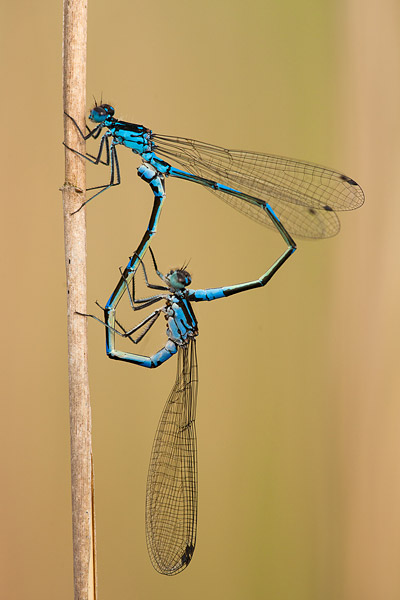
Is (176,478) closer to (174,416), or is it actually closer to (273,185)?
(174,416)

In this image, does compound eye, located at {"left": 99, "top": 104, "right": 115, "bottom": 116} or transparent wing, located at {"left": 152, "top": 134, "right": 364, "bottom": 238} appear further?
transparent wing, located at {"left": 152, "top": 134, "right": 364, "bottom": 238}

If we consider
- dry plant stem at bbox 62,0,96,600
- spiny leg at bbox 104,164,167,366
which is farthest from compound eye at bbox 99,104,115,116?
spiny leg at bbox 104,164,167,366

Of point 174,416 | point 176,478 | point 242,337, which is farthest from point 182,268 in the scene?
point 242,337

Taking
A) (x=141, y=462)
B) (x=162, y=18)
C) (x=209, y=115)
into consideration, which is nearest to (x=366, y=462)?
(x=141, y=462)

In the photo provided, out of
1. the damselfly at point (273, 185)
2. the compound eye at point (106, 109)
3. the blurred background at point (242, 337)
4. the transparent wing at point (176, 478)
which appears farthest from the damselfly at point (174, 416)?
the blurred background at point (242, 337)

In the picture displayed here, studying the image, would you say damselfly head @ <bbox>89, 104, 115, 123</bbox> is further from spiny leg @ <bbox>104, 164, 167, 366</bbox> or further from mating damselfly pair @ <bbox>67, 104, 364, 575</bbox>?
spiny leg @ <bbox>104, 164, 167, 366</bbox>

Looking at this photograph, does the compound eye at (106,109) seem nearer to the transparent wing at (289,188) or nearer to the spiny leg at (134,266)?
the spiny leg at (134,266)

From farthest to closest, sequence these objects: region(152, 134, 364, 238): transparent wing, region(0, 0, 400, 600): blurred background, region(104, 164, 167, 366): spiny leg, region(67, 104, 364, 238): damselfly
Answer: region(0, 0, 400, 600): blurred background, region(152, 134, 364, 238): transparent wing, region(67, 104, 364, 238): damselfly, region(104, 164, 167, 366): spiny leg
